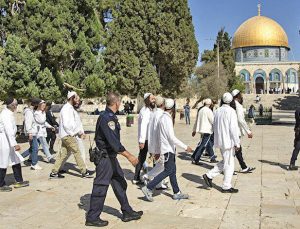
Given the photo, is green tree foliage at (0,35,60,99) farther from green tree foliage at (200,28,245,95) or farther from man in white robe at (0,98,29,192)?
green tree foliage at (200,28,245,95)

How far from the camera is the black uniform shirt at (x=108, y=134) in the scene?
5168 mm

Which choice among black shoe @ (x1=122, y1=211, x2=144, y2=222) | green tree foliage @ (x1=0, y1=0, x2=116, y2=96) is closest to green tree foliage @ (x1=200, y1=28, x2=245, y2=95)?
green tree foliage @ (x1=0, y1=0, x2=116, y2=96)

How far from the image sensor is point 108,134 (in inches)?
203

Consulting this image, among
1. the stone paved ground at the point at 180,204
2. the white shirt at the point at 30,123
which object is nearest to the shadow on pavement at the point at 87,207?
the stone paved ground at the point at 180,204

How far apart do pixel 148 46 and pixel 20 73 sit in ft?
47.3

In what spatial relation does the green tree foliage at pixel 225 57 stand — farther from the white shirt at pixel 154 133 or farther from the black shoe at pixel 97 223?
the black shoe at pixel 97 223

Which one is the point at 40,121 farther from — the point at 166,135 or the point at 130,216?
the point at 130,216

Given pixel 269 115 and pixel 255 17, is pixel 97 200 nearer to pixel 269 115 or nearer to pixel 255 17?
pixel 269 115

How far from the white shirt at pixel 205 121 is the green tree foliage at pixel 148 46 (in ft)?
52.4

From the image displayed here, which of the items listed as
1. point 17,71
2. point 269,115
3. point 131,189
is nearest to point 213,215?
point 131,189

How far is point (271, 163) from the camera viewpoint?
10.1 m

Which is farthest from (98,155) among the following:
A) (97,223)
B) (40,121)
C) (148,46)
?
(148,46)

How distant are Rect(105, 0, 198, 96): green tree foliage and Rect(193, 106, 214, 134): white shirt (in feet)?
52.4

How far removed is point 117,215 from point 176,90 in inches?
937
